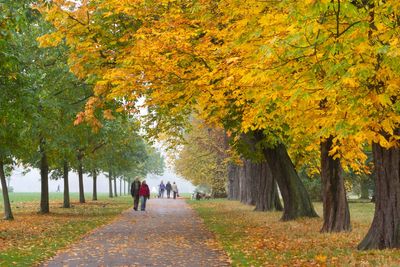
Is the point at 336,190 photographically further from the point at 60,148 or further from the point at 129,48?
the point at 60,148

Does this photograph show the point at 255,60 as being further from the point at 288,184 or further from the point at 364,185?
the point at 364,185

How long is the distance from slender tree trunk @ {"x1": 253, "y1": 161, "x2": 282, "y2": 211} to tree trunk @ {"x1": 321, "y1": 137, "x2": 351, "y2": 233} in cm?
1161

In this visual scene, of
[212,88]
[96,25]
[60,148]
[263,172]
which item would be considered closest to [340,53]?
[212,88]

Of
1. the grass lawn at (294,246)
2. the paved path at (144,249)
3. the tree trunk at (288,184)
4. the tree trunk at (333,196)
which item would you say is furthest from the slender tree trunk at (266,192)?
the tree trunk at (333,196)

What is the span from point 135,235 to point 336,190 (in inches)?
247

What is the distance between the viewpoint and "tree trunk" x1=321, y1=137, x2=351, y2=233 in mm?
17453

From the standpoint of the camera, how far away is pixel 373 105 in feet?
30.0

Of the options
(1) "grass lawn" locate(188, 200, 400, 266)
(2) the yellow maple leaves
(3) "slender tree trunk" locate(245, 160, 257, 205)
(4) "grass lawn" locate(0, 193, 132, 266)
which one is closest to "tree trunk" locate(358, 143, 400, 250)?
(1) "grass lawn" locate(188, 200, 400, 266)

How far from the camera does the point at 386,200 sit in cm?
1239

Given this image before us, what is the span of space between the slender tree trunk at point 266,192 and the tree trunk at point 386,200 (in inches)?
665

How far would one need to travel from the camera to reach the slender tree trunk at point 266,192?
97.5 feet

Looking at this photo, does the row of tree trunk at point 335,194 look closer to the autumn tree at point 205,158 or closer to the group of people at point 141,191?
the group of people at point 141,191

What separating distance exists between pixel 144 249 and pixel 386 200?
5.67 meters

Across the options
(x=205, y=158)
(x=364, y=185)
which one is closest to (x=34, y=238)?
(x=205, y=158)
